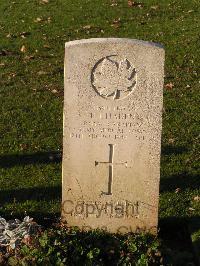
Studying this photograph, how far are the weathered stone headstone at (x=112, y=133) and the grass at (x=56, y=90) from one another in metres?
0.66

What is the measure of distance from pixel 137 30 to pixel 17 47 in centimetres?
244

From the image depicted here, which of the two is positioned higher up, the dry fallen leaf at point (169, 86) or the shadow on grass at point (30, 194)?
the dry fallen leaf at point (169, 86)

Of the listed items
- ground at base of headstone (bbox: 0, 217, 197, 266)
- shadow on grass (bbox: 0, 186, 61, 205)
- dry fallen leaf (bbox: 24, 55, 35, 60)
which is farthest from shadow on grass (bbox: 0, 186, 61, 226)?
dry fallen leaf (bbox: 24, 55, 35, 60)

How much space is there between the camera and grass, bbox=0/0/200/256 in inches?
269

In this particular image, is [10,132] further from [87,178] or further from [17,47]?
[17,47]

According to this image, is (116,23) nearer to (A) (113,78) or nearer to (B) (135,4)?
(B) (135,4)

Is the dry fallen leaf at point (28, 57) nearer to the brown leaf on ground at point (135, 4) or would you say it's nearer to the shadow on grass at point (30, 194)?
the brown leaf on ground at point (135, 4)

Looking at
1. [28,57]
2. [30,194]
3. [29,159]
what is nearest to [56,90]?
[28,57]

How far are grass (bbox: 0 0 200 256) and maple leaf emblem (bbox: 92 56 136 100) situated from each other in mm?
1489

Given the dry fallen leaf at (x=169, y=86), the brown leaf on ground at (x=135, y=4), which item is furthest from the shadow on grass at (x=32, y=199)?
the brown leaf on ground at (x=135, y=4)

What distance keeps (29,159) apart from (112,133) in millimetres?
2271

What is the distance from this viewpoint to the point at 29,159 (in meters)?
7.63

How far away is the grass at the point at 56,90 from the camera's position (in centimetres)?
683

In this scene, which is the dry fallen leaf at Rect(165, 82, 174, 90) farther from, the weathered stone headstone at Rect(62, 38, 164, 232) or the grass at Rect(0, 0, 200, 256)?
the weathered stone headstone at Rect(62, 38, 164, 232)
